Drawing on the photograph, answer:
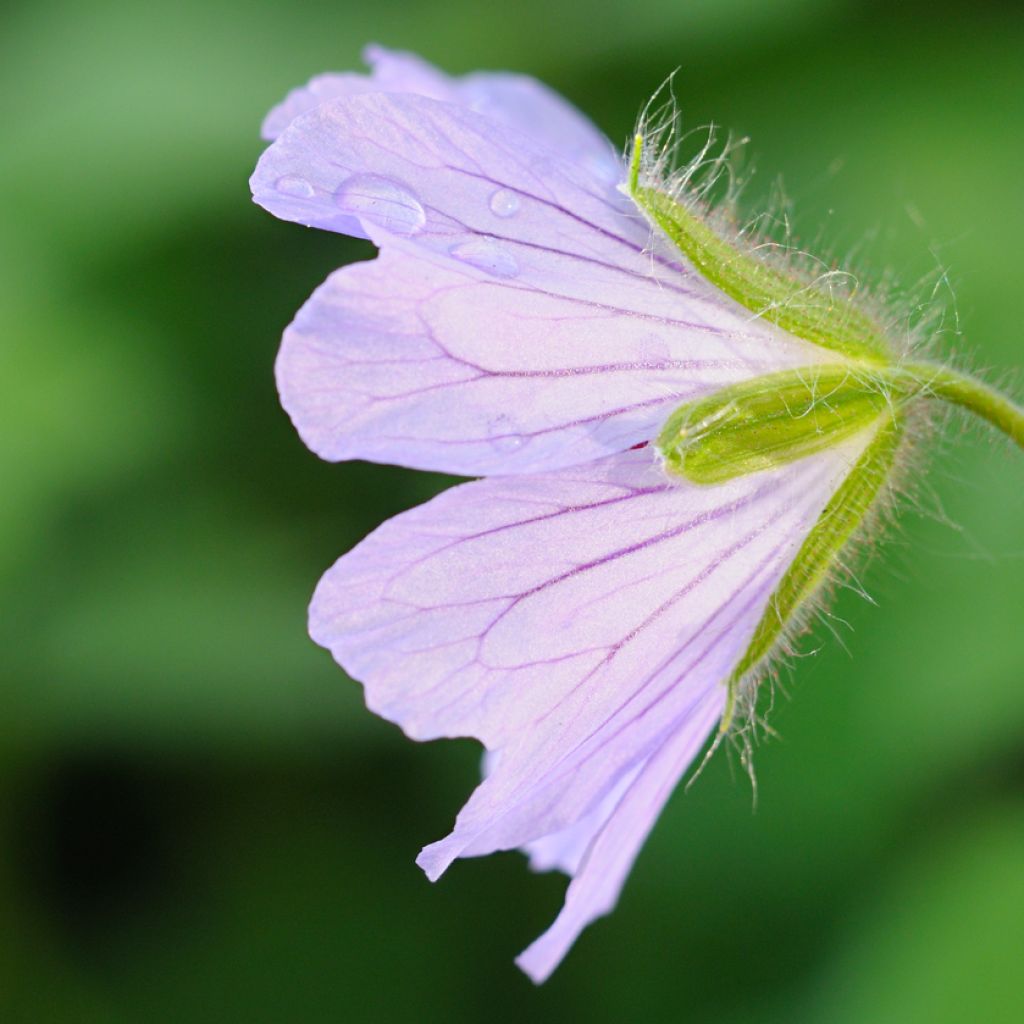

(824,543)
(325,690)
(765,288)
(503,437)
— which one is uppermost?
(765,288)

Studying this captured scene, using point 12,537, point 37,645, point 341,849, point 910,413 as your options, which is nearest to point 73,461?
point 12,537


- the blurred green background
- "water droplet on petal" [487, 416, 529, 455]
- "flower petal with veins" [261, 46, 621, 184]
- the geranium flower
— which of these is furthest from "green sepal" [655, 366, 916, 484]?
the blurred green background

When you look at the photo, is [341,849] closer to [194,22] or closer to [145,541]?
[145,541]

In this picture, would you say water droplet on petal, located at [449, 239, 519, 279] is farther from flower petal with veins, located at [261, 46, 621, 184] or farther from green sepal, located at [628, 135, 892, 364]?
flower petal with veins, located at [261, 46, 621, 184]

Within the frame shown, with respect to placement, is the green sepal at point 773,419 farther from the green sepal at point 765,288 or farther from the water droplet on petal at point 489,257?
the water droplet on petal at point 489,257

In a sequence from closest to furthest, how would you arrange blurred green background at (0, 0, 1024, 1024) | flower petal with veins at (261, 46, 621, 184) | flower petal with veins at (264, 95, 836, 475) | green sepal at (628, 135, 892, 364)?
flower petal with veins at (264, 95, 836, 475), green sepal at (628, 135, 892, 364), flower petal with veins at (261, 46, 621, 184), blurred green background at (0, 0, 1024, 1024)

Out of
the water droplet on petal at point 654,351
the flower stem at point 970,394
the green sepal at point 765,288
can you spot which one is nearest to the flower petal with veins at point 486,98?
the green sepal at point 765,288

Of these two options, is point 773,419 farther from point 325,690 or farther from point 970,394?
point 325,690

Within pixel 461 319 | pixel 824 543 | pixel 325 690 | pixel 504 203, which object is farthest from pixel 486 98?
pixel 325 690
